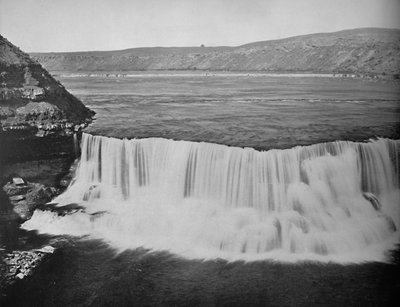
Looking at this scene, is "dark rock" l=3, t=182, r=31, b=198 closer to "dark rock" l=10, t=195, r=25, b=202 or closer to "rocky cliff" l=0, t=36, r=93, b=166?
"dark rock" l=10, t=195, r=25, b=202

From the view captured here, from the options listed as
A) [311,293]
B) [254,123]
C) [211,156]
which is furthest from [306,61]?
[311,293]

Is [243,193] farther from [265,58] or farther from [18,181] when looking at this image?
[265,58]

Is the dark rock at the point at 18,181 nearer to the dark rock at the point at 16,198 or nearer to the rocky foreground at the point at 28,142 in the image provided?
the rocky foreground at the point at 28,142

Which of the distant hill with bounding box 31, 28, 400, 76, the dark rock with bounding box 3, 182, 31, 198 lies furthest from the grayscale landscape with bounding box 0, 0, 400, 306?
the distant hill with bounding box 31, 28, 400, 76

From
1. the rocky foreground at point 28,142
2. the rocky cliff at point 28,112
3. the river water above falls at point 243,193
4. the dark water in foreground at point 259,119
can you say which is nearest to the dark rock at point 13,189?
the rocky foreground at point 28,142

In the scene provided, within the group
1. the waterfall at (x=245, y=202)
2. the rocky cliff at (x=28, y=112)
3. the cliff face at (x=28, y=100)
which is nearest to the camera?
the waterfall at (x=245, y=202)

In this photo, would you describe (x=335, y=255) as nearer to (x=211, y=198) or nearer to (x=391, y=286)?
(x=391, y=286)
